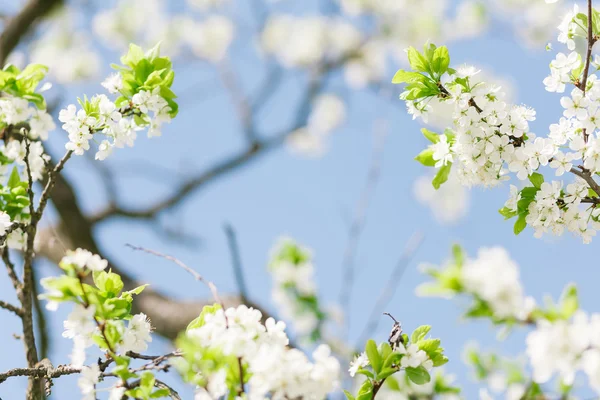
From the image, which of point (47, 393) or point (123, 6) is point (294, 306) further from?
point (123, 6)

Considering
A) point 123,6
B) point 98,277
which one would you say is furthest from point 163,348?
point 123,6

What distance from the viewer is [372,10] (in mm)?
6820

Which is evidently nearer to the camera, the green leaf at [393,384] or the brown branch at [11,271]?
the brown branch at [11,271]

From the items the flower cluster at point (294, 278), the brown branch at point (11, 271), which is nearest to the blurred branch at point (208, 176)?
the flower cluster at point (294, 278)

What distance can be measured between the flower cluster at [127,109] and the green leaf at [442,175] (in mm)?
612

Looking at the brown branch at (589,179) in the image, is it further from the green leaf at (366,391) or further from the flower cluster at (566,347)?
the green leaf at (366,391)

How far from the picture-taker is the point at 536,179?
3.66 feet

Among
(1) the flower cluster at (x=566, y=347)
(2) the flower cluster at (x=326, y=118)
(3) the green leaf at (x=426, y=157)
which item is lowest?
(1) the flower cluster at (x=566, y=347)

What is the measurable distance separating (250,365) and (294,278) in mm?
2654

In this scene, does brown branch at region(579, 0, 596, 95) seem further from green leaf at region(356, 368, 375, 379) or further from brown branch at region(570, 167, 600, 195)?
green leaf at region(356, 368, 375, 379)

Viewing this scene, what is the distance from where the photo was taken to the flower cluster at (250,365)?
81 centimetres

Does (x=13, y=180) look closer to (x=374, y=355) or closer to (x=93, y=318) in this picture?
(x=93, y=318)

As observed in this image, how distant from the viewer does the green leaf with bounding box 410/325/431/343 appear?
109 centimetres

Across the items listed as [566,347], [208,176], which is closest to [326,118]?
[208,176]
